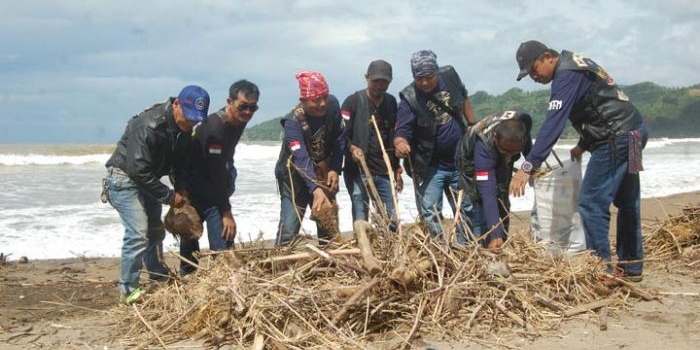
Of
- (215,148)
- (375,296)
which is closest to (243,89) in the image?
(215,148)

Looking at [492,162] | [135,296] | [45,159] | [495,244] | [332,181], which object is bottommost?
[135,296]

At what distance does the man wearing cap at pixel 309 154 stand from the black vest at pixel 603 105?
73.6 inches

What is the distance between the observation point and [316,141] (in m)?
6.02

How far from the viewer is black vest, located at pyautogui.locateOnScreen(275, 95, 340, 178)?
5871 mm

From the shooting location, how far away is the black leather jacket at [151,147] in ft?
16.9

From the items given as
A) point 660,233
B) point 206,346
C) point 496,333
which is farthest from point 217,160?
point 660,233

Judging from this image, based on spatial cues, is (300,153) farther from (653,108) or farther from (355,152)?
(653,108)

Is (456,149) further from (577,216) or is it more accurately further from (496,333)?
(496,333)

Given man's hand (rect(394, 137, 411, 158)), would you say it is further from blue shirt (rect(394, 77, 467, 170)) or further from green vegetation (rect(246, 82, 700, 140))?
green vegetation (rect(246, 82, 700, 140))

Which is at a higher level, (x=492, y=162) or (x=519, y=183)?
(x=492, y=162)

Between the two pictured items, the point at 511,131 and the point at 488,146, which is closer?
the point at 511,131

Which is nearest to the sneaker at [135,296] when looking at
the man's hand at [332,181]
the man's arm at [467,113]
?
the man's hand at [332,181]

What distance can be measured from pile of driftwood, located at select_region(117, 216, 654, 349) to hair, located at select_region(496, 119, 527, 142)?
69cm

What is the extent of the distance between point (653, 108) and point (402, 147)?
66.1 m
